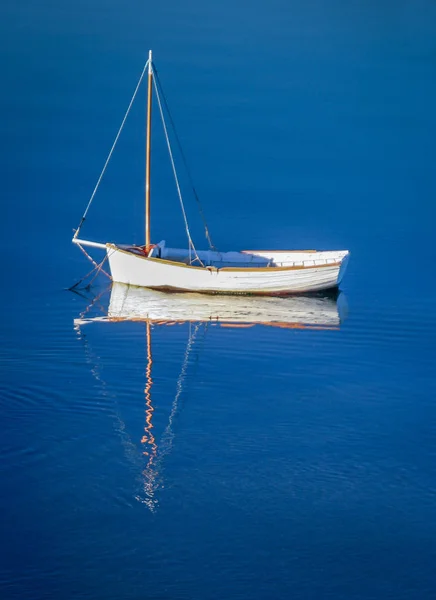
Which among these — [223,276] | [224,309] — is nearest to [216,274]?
[223,276]

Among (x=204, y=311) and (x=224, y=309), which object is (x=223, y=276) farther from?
(x=204, y=311)

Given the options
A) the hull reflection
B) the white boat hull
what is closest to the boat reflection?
the hull reflection

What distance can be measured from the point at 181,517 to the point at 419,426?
4793 millimetres

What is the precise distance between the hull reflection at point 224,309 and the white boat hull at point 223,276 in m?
A: 0.22

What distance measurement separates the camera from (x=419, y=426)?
14094 mm

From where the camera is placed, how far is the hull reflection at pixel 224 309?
20875 mm

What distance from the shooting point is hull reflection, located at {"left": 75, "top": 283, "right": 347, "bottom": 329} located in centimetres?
2088

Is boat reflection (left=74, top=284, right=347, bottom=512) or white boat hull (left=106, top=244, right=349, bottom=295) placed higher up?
white boat hull (left=106, top=244, right=349, bottom=295)

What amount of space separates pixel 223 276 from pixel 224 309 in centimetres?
148

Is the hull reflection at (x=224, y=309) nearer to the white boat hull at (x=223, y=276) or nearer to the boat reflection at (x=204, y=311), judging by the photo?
the boat reflection at (x=204, y=311)

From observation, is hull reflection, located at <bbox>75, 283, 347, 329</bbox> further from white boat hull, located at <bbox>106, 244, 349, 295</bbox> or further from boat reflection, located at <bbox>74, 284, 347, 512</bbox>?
white boat hull, located at <bbox>106, 244, 349, 295</bbox>

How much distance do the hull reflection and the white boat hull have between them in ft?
0.72

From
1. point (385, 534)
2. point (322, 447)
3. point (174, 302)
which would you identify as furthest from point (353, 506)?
point (174, 302)

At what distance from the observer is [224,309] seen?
22.0 meters
